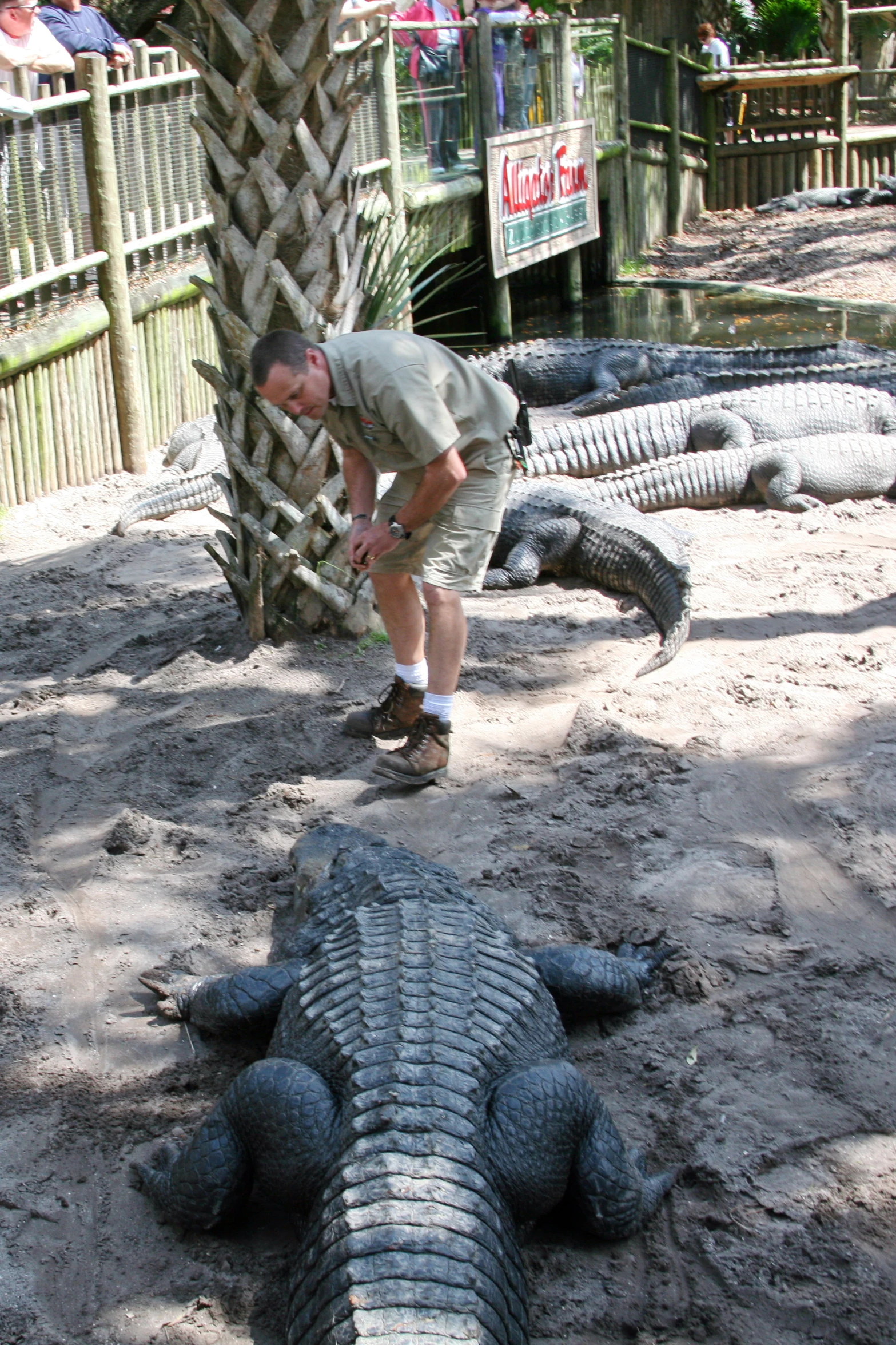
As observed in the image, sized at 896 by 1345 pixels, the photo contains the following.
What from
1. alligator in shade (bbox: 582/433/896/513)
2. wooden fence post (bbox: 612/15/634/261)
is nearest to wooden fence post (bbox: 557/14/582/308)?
wooden fence post (bbox: 612/15/634/261)

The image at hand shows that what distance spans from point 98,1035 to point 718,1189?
1381 millimetres

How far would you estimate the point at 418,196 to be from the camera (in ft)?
31.0

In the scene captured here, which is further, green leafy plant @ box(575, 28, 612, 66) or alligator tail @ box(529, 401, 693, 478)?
green leafy plant @ box(575, 28, 612, 66)

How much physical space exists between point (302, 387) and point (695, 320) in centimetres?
975

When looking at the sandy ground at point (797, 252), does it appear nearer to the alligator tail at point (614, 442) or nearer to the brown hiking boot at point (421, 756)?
the alligator tail at point (614, 442)

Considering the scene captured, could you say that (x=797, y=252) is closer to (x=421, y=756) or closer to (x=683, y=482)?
(x=683, y=482)

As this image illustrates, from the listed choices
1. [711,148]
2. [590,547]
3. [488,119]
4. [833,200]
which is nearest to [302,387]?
[590,547]

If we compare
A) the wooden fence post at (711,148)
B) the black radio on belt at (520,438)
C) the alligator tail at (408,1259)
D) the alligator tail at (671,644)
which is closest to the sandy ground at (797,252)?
the wooden fence post at (711,148)

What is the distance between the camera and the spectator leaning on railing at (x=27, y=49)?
248 inches

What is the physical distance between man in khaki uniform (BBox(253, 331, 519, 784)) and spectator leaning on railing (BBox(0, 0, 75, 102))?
397 centimetres

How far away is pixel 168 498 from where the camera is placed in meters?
6.43

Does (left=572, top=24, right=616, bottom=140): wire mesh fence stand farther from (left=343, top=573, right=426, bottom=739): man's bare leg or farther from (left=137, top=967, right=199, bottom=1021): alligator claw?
(left=137, top=967, right=199, bottom=1021): alligator claw

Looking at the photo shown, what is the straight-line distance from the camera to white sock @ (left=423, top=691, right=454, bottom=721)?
376cm

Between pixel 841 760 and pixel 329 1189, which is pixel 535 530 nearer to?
pixel 841 760
